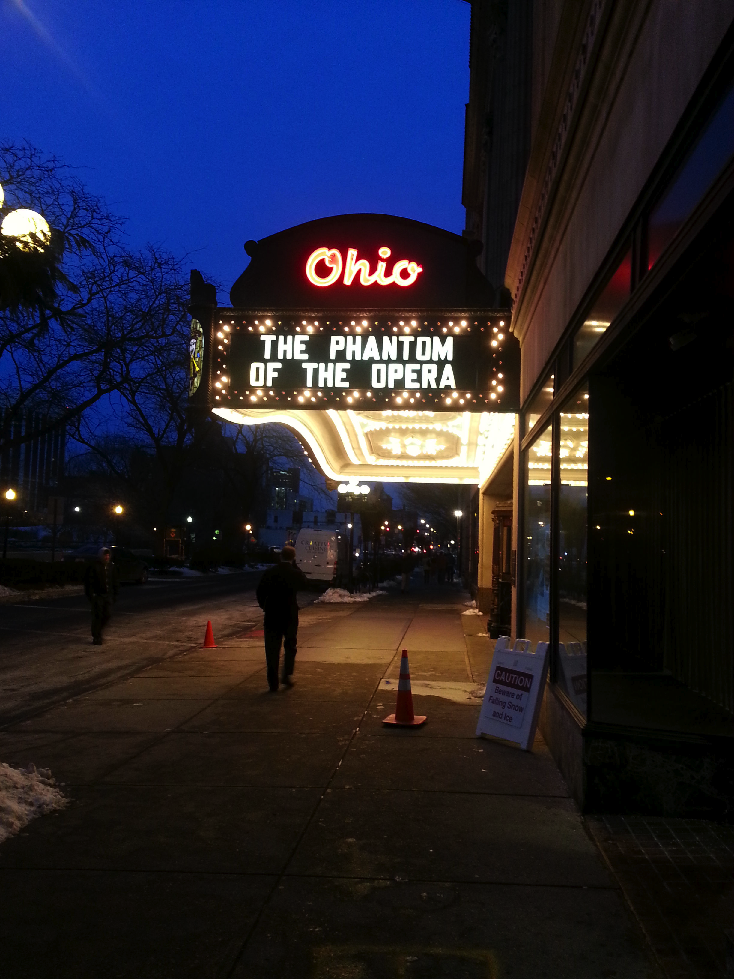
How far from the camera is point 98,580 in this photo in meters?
14.8

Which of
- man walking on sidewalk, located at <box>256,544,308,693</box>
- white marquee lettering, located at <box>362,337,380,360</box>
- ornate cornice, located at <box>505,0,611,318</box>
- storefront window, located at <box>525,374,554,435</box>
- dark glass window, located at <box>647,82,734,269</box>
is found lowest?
man walking on sidewalk, located at <box>256,544,308,693</box>

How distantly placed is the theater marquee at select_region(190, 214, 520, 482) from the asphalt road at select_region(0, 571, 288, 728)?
4168 millimetres

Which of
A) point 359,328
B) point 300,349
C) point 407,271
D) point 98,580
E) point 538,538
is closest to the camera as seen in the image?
point 538,538

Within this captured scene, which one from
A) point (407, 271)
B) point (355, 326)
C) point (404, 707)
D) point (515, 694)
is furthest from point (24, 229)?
point (515, 694)

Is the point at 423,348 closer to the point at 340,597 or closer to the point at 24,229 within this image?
the point at 24,229

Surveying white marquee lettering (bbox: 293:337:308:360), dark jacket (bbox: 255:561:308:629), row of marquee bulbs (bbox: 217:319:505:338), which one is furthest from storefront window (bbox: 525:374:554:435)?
dark jacket (bbox: 255:561:308:629)

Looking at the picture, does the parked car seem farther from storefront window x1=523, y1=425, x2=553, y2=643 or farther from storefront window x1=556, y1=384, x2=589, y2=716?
storefront window x1=556, y1=384, x2=589, y2=716

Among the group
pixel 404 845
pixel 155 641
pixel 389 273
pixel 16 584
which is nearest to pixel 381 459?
pixel 155 641

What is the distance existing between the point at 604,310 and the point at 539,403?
305 cm

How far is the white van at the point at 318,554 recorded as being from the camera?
33062 millimetres

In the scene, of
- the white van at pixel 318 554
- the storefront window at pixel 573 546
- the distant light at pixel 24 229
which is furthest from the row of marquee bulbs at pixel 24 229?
the white van at pixel 318 554

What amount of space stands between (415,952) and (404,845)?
4.27ft

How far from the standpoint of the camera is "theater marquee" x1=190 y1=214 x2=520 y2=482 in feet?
33.7

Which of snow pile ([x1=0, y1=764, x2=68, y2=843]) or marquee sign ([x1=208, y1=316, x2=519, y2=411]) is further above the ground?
marquee sign ([x1=208, y1=316, x2=519, y2=411])
